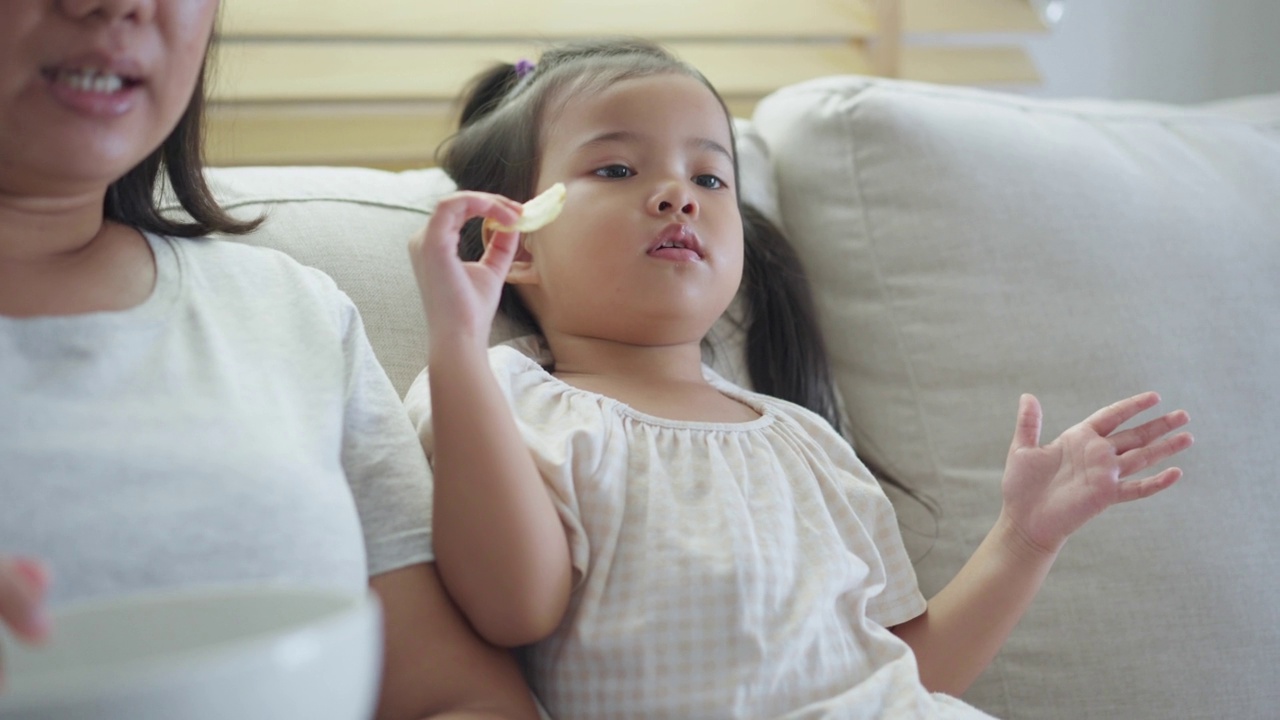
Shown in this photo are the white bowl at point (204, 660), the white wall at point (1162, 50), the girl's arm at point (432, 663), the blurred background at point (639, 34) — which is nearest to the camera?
the white bowl at point (204, 660)

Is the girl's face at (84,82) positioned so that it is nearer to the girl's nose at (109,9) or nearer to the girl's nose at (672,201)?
the girl's nose at (109,9)

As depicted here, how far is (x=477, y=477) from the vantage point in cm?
81

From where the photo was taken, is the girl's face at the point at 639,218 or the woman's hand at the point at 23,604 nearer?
the woman's hand at the point at 23,604

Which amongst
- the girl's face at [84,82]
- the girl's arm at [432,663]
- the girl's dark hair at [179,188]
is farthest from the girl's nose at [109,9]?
the girl's arm at [432,663]

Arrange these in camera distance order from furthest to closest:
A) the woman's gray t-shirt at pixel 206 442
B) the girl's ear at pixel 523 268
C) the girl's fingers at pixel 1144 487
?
the girl's ear at pixel 523 268, the girl's fingers at pixel 1144 487, the woman's gray t-shirt at pixel 206 442

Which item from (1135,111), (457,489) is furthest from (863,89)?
(457,489)

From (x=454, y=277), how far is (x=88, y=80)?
→ 0.25 m

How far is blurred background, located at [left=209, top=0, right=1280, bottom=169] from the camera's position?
5.44 ft

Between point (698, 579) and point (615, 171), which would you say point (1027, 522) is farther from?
point (615, 171)

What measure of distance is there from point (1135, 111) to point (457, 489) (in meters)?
1.19

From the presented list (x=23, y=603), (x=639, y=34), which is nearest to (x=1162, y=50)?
(x=639, y=34)

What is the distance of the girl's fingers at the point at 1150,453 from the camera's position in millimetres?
1020

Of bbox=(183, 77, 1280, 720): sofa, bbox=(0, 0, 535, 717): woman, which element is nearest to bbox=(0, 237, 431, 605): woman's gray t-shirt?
bbox=(0, 0, 535, 717): woman

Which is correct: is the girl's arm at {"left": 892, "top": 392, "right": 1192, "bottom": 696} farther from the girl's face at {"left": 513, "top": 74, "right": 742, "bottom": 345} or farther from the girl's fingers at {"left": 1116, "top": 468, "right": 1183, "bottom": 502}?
the girl's face at {"left": 513, "top": 74, "right": 742, "bottom": 345}
